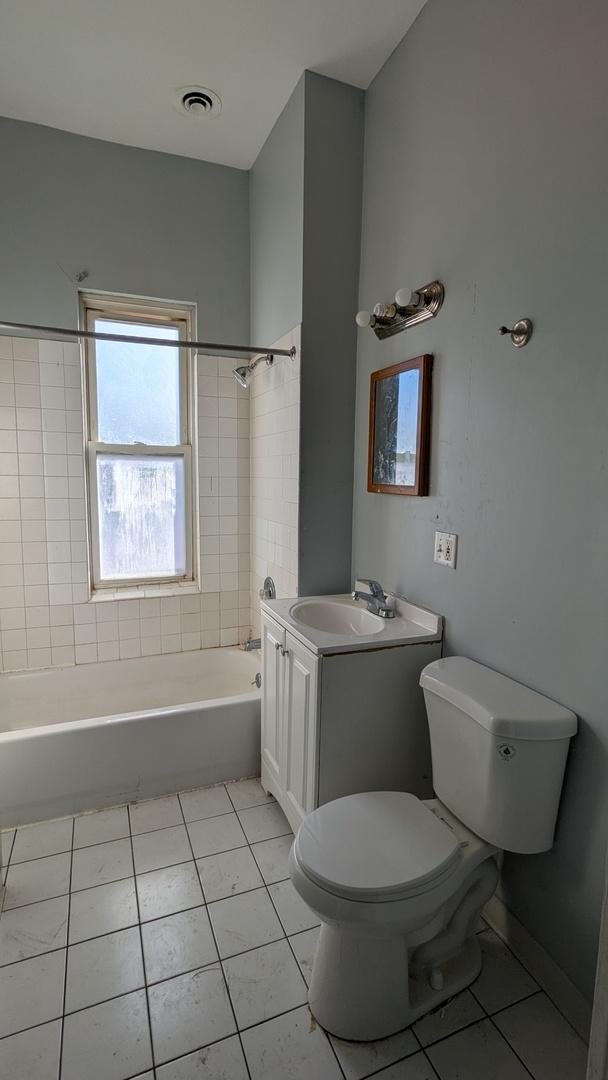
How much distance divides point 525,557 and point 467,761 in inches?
21.5

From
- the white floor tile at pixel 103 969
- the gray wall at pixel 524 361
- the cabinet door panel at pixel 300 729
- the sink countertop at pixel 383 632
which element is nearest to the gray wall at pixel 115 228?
the gray wall at pixel 524 361

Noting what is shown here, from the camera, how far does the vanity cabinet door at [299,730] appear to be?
161 centimetres

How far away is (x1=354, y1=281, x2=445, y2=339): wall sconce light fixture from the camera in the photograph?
5.41 ft

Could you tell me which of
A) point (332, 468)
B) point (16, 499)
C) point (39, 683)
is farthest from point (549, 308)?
point (39, 683)

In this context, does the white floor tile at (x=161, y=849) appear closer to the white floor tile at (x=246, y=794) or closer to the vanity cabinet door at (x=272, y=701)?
the white floor tile at (x=246, y=794)

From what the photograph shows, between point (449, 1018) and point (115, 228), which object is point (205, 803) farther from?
point (115, 228)

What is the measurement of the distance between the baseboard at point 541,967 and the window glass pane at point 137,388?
2468 mm

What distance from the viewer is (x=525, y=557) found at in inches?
52.8

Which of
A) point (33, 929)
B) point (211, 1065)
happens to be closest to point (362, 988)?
point (211, 1065)

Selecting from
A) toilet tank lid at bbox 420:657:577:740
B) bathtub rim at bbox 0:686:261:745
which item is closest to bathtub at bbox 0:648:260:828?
bathtub rim at bbox 0:686:261:745

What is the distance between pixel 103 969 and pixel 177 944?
0.20 metres

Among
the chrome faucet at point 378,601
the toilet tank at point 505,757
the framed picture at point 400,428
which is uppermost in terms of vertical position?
the framed picture at point 400,428

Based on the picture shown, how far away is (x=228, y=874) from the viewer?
1710 millimetres

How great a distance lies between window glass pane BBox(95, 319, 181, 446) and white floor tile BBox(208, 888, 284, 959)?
212 cm
